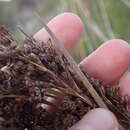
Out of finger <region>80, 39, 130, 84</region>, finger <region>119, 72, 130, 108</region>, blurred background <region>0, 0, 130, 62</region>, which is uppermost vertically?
blurred background <region>0, 0, 130, 62</region>

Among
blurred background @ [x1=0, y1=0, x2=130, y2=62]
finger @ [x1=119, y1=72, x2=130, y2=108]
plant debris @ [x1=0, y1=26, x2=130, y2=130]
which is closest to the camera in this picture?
plant debris @ [x1=0, y1=26, x2=130, y2=130]

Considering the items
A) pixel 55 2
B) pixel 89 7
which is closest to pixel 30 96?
pixel 89 7

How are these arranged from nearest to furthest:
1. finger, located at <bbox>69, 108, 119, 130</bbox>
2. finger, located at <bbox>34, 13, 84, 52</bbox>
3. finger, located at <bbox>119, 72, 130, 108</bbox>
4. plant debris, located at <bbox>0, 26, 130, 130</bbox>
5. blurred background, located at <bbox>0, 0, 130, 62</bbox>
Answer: plant debris, located at <bbox>0, 26, 130, 130</bbox> → finger, located at <bbox>69, 108, 119, 130</bbox> → finger, located at <bbox>119, 72, 130, 108</bbox> → finger, located at <bbox>34, 13, 84, 52</bbox> → blurred background, located at <bbox>0, 0, 130, 62</bbox>

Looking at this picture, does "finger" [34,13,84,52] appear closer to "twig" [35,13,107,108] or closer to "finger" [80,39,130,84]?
"finger" [80,39,130,84]

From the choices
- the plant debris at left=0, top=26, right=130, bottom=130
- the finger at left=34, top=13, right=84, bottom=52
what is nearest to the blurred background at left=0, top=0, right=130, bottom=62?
the finger at left=34, top=13, right=84, bottom=52

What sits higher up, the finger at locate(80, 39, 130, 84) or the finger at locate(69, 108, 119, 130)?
the finger at locate(80, 39, 130, 84)

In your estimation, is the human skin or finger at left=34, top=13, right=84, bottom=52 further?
finger at left=34, top=13, right=84, bottom=52

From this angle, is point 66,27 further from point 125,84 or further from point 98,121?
point 98,121
